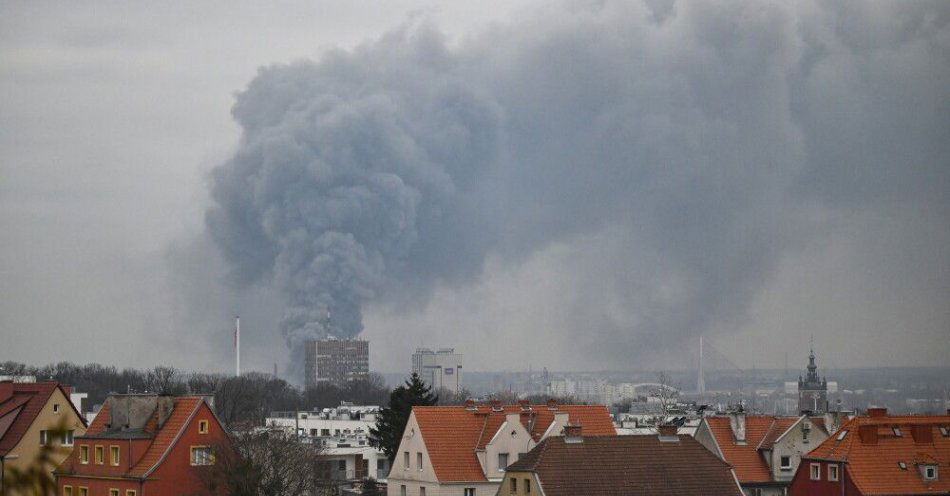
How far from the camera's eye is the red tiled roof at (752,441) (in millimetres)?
45812

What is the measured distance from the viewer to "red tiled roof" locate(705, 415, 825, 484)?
45.8 metres

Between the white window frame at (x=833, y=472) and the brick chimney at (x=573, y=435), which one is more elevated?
the brick chimney at (x=573, y=435)

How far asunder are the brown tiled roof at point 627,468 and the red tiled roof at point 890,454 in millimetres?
3517

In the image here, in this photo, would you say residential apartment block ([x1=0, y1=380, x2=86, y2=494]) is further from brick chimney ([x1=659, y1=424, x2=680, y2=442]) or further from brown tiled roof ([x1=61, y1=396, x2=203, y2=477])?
A: brick chimney ([x1=659, y1=424, x2=680, y2=442])

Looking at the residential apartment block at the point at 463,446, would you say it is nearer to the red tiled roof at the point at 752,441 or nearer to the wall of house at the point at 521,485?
the red tiled roof at the point at 752,441

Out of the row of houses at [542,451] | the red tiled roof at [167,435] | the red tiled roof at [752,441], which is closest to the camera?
the row of houses at [542,451]

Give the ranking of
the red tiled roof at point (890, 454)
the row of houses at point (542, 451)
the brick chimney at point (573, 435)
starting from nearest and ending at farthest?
the row of houses at point (542, 451), the brick chimney at point (573, 435), the red tiled roof at point (890, 454)

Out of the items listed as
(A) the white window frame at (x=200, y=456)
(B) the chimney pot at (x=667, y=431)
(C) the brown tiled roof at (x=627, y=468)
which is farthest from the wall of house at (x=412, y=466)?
(B) the chimney pot at (x=667, y=431)

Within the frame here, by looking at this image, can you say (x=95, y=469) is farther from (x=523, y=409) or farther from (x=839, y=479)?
(x=839, y=479)

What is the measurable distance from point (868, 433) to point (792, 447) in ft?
24.2

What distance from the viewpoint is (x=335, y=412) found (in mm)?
119438

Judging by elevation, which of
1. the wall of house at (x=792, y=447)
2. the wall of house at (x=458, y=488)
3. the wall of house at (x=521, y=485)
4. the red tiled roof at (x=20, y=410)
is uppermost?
the red tiled roof at (x=20, y=410)

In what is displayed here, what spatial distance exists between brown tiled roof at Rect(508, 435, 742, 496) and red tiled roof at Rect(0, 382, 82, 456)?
16.4 metres

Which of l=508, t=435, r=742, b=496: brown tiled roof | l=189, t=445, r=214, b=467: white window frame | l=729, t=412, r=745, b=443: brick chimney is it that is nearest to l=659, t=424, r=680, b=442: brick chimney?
l=508, t=435, r=742, b=496: brown tiled roof
